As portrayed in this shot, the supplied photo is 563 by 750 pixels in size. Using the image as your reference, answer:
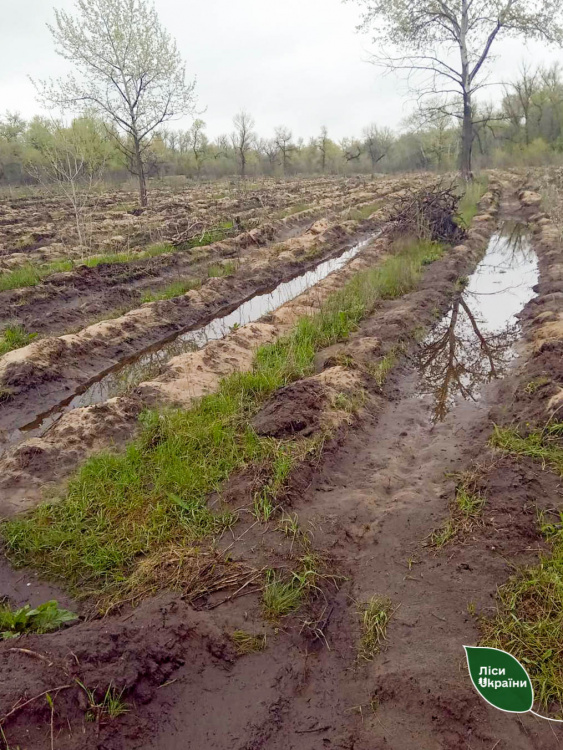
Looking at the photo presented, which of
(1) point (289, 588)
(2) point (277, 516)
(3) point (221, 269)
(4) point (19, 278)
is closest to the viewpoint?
(1) point (289, 588)

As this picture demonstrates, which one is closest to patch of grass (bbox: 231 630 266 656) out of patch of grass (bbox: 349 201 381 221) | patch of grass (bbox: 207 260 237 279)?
patch of grass (bbox: 207 260 237 279)

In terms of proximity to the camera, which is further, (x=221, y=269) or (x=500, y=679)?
(x=221, y=269)

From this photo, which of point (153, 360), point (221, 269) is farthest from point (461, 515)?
point (221, 269)

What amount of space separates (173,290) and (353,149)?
5194 cm

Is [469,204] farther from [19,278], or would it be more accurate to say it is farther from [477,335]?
[19,278]

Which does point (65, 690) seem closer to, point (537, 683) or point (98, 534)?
point (98, 534)

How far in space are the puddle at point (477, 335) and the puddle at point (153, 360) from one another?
10.6 feet

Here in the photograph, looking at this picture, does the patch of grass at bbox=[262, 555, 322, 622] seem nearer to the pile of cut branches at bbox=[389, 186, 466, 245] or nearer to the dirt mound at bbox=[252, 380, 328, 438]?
the dirt mound at bbox=[252, 380, 328, 438]

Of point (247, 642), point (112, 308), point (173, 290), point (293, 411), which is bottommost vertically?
point (247, 642)

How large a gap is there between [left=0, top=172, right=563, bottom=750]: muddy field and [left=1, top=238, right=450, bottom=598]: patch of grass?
20 mm

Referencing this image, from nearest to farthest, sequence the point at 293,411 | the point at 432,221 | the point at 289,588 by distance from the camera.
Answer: the point at 289,588, the point at 293,411, the point at 432,221

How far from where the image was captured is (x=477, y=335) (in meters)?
7.45

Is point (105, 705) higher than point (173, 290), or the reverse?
point (173, 290)

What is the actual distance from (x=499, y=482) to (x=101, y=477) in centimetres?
344
